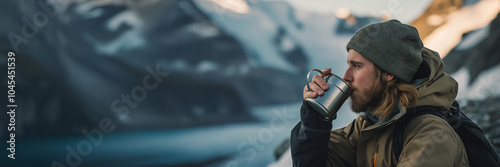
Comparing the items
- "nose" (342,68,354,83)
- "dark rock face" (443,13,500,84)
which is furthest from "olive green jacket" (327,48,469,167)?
"dark rock face" (443,13,500,84)

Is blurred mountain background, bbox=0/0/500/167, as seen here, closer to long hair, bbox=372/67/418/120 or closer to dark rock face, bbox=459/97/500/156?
dark rock face, bbox=459/97/500/156

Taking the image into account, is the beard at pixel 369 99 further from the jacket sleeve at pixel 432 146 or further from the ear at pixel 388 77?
the jacket sleeve at pixel 432 146

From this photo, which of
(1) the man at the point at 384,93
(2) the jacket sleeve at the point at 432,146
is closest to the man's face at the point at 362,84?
(1) the man at the point at 384,93

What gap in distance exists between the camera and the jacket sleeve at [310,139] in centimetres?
83

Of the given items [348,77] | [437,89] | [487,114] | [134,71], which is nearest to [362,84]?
[348,77]

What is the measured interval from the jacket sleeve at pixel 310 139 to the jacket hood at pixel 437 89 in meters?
0.20

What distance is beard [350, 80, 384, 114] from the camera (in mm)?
833

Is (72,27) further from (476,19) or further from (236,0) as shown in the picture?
(476,19)

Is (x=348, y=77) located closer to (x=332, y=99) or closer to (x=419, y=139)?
(x=332, y=99)

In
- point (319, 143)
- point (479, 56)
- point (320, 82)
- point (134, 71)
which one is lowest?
point (319, 143)

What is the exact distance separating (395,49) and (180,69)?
357cm

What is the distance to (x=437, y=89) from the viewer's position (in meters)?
0.77

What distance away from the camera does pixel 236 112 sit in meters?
4.41

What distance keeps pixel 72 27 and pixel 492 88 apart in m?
3.92
